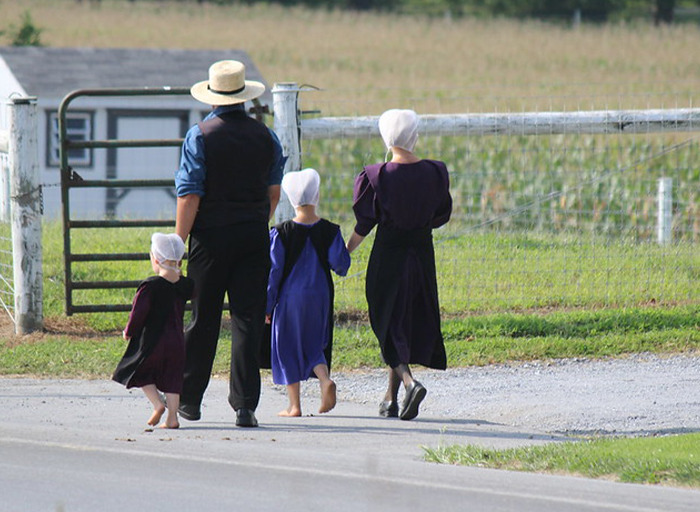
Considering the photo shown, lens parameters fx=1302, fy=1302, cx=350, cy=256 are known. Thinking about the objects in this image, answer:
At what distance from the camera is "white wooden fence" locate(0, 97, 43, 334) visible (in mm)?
10516

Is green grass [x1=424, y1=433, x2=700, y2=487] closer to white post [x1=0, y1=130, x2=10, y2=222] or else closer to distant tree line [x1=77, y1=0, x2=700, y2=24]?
white post [x1=0, y1=130, x2=10, y2=222]

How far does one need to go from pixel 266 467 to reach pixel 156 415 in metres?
1.15

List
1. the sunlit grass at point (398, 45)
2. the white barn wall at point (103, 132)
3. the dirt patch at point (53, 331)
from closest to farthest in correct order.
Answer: the dirt patch at point (53, 331), the white barn wall at point (103, 132), the sunlit grass at point (398, 45)

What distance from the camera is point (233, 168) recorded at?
7.59 meters

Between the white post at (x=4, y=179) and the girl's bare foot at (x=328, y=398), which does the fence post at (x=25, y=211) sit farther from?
the girl's bare foot at (x=328, y=398)

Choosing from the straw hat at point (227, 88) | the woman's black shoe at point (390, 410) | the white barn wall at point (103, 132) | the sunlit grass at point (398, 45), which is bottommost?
the sunlit grass at point (398, 45)

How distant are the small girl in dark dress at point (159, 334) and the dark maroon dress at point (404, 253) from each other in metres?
1.26

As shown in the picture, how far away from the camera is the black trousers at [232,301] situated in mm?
7691

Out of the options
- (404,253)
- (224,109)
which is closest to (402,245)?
(404,253)

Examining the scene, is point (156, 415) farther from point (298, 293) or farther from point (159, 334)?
point (298, 293)

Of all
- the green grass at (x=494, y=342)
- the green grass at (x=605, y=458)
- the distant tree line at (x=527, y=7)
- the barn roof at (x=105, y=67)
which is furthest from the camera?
the distant tree line at (x=527, y=7)

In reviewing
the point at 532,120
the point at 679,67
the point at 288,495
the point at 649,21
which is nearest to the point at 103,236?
the point at 532,120

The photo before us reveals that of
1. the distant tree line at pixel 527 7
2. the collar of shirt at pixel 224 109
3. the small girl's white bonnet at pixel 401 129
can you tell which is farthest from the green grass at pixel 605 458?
the distant tree line at pixel 527 7

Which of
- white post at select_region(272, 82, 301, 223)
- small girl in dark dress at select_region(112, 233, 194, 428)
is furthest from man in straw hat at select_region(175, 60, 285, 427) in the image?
white post at select_region(272, 82, 301, 223)
